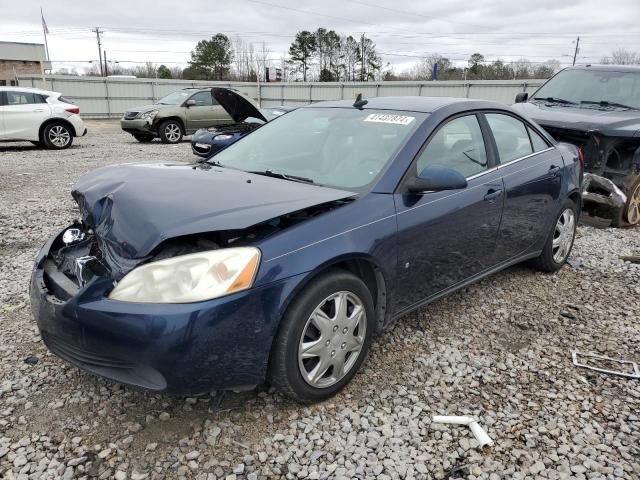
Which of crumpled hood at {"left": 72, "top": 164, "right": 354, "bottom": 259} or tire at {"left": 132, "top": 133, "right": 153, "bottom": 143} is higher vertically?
crumpled hood at {"left": 72, "top": 164, "right": 354, "bottom": 259}

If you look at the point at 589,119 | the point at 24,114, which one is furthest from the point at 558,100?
the point at 24,114

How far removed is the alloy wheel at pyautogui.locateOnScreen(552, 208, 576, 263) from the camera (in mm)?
4516

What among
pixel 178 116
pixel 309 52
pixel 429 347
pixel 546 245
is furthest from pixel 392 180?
→ pixel 309 52

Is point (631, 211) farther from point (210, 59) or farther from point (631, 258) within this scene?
point (210, 59)

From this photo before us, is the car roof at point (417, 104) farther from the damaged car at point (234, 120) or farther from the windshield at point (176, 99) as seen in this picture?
the windshield at point (176, 99)

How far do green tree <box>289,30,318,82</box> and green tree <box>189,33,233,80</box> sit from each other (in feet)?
29.9

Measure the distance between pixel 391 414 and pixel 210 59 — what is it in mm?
57799

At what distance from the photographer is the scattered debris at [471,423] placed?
7.95 feet

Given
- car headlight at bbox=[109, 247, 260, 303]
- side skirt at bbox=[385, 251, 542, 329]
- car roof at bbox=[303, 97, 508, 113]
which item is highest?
car roof at bbox=[303, 97, 508, 113]

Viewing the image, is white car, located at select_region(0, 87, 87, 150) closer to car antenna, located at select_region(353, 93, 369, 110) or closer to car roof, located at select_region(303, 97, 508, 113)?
car roof, located at select_region(303, 97, 508, 113)

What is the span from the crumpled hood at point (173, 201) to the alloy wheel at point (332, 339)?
1.79ft

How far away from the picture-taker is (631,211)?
637 centimetres

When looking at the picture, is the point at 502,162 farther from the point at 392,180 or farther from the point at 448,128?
the point at 392,180

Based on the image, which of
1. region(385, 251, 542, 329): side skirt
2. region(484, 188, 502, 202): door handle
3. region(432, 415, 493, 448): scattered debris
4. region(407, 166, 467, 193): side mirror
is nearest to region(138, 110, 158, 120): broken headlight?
region(385, 251, 542, 329): side skirt
